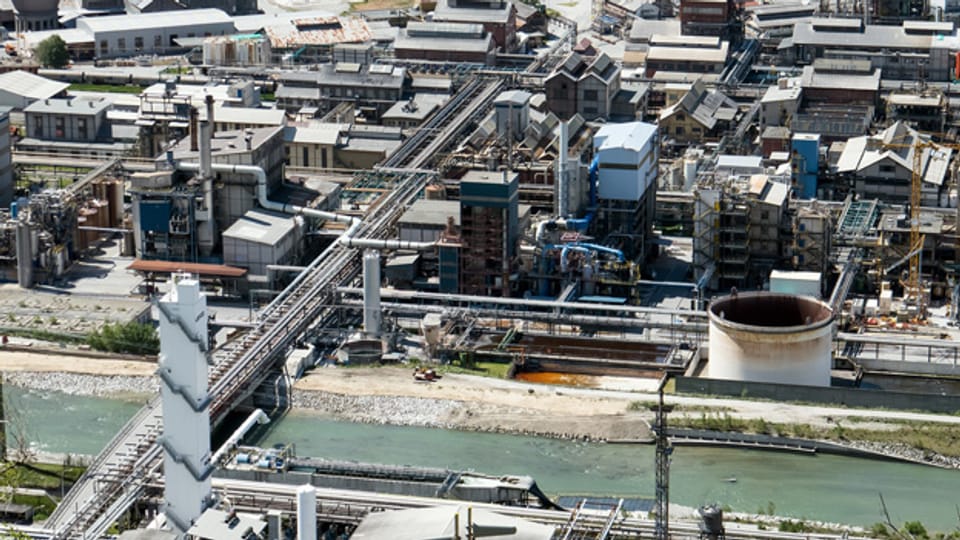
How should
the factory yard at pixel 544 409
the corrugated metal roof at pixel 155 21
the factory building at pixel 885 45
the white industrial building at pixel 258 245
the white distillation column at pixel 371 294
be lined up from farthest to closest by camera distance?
the corrugated metal roof at pixel 155 21 < the factory building at pixel 885 45 < the white industrial building at pixel 258 245 < the white distillation column at pixel 371 294 < the factory yard at pixel 544 409

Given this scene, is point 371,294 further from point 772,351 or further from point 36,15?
point 36,15

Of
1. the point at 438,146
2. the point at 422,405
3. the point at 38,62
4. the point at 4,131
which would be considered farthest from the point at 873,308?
the point at 38,62

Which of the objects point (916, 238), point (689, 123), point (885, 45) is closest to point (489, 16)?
point (885, 45)

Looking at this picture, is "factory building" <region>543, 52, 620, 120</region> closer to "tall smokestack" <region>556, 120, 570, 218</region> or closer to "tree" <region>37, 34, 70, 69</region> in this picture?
"tall smokestack" <region>556, 120, 570, 218</region>

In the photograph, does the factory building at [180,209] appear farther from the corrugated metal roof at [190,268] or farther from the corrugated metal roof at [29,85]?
the corrugated metal roof at [29,85]

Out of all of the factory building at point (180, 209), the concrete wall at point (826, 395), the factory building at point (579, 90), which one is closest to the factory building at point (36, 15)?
the factory building at point (579, 90)

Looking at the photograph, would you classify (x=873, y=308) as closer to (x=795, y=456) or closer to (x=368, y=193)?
(x=795, y=456)
